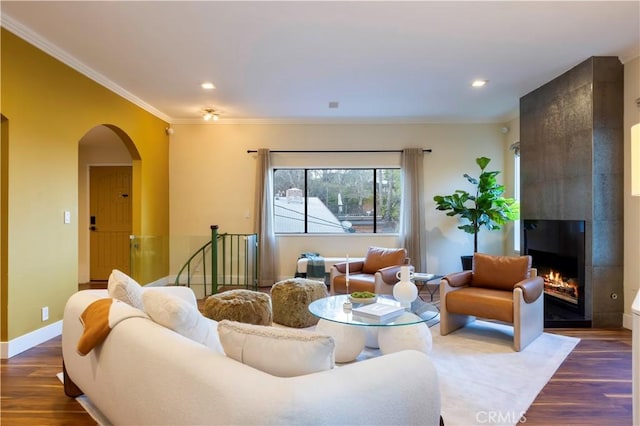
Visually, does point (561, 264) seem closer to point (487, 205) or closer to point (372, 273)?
point (487, 205)

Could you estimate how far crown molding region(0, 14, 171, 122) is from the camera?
306 centimetres

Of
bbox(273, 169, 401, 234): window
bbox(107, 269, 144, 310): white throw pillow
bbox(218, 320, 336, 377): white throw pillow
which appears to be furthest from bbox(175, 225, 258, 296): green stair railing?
bbox(218, 320, 336, 377): white throw pillow

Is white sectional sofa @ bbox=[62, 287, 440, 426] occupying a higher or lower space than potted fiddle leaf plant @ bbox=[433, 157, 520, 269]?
lower

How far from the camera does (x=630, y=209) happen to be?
378 cm

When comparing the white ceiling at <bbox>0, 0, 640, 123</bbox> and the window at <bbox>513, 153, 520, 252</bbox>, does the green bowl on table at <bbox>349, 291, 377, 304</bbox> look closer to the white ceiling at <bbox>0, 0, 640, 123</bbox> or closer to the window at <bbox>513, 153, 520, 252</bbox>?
the white ceiling at <bbox>0, 0, 640, 123</bbox>

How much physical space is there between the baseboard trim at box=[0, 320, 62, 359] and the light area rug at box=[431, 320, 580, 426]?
11.8ft

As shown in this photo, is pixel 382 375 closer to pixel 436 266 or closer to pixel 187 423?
pixel 187 423

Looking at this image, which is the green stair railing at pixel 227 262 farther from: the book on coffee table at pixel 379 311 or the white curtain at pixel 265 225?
the book on coffee table at pixel 379 311

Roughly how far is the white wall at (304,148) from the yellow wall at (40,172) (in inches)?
80.0

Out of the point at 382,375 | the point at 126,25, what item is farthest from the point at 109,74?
the point at 382,375

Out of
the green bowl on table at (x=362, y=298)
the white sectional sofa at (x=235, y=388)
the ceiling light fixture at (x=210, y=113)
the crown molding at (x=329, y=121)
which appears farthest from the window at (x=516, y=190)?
the white sectional sofa at (x=235, y=388)

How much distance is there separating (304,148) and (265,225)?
60.4 inches

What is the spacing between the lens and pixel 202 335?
6.19 feet

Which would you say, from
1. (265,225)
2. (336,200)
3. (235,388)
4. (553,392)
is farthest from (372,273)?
(235,388)
